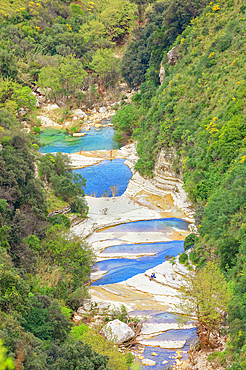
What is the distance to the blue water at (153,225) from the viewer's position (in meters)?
41.4

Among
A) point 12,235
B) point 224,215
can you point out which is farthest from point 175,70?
point 12,235

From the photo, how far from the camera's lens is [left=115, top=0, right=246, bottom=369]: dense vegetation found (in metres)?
27.5

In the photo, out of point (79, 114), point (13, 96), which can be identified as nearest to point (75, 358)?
point (13, 96)

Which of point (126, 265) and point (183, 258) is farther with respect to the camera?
point (126, 265)

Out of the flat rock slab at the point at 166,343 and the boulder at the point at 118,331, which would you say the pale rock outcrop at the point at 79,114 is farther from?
the flat rock slab at the point at 166,343

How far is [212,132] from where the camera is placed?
41375mm

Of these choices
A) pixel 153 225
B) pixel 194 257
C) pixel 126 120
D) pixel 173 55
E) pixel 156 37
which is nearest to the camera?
pixel 194 257

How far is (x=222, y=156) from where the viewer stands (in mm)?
38344

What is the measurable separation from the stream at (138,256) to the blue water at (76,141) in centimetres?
1106

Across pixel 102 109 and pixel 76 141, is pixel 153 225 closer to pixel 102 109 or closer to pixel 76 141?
pixel 76 141

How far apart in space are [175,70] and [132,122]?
1383cm

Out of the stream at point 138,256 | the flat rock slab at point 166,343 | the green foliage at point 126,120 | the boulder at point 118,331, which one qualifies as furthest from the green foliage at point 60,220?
the green foliage at point 126,120

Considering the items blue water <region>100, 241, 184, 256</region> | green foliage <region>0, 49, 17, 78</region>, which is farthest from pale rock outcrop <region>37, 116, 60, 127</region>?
blue water <region>100, 241, 184, 256</region>

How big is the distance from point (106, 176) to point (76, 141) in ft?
60.4
